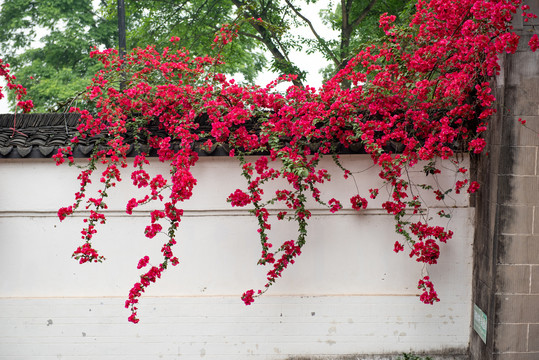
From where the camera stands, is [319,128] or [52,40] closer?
[319,128]

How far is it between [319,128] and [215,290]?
1.76 metres

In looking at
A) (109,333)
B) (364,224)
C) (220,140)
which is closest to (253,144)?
(220,140)

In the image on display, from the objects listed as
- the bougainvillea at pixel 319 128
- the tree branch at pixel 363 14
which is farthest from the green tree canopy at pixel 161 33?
the bougainvillea at pixel 319 128

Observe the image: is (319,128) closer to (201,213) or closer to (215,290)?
(201,213)

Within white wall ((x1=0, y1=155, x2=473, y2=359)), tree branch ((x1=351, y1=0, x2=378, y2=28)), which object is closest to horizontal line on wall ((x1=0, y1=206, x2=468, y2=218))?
white wall ((x1=0, y1=155, x2=473, y2=359))

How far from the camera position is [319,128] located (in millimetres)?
3932

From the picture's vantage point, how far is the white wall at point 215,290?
4156 millimetres

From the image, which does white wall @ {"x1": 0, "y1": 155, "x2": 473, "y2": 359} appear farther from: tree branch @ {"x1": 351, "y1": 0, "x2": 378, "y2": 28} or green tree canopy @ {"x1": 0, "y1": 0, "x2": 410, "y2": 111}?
tree branch @ {"x1": 351, "y1": 0, "x2": 378, "y2": 28}

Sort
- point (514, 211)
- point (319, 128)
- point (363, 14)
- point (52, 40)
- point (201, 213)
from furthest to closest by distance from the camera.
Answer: point (52, 40) < point (363, 14) < point (201, 213) < point (319, 128) < point (514, 211)

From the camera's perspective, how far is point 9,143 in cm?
393

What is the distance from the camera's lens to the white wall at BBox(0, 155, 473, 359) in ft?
13.6

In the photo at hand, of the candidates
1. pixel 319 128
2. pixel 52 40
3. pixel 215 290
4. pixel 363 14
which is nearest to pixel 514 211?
pixel 319 128

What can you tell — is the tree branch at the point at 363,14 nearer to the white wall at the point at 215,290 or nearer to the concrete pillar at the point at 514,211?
the concrete pillar at the point at 514,211

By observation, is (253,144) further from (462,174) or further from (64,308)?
(64,308)
